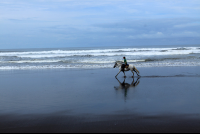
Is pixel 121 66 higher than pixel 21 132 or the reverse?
higher

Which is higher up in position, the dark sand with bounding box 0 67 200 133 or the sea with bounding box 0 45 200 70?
the sea with bounding box 0 45 200 70

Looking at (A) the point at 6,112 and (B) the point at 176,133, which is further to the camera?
(A) the point at 6,112

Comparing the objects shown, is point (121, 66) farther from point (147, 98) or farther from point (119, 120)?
point (119, 120)

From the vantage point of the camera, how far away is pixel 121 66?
14.9m

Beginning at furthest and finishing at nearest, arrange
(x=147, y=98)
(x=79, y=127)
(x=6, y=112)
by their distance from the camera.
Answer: (x=147, y=98) → (x=6, y=112) → (x=79, y=127)

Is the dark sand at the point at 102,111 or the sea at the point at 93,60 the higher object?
the sea at the point at 93,60

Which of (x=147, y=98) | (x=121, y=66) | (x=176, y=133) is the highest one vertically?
(x=121, y=66)

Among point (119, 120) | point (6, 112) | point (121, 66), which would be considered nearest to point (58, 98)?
point (6, 112)

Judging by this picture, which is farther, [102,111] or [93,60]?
[93,60]

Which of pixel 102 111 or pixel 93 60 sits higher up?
pixel 93 60

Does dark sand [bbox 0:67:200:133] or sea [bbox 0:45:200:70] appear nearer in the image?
dark sand [bbox 0:67:200:133]

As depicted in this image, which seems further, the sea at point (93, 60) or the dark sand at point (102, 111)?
the sea at point (93, 60)

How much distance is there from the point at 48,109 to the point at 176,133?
386 centimetres

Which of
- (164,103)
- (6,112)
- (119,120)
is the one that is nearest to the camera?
(119,120)
